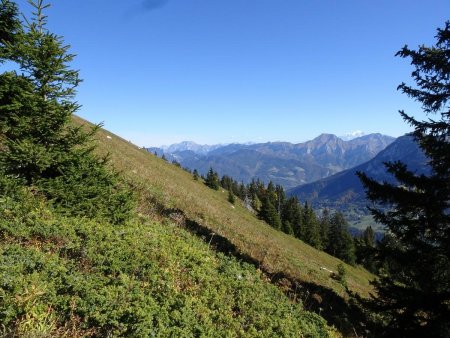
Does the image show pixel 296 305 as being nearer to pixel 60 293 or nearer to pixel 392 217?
pixel 392 217

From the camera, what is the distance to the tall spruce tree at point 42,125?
9.54 meters

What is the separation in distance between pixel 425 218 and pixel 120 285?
9377mm

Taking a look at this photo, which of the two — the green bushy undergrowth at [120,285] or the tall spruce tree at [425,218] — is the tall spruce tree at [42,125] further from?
the tall spruce tree at [425,218]

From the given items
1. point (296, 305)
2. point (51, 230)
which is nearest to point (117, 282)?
point (51, 230)

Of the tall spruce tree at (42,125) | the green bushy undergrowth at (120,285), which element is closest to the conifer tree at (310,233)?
the green bushy undergrowth at (120,285)

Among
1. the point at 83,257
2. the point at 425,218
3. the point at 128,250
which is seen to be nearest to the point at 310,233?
the point at 425,218

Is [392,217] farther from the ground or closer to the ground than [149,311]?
farther from the ground

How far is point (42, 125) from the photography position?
32.4 ft

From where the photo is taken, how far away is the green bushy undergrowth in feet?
19.9

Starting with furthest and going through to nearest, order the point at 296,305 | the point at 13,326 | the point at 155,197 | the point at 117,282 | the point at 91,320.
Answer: the point at 155,197
the point at 296,305
the point at 117,282
the point at 91,320
the point at 13,326

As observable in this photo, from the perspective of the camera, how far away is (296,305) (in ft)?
34.3

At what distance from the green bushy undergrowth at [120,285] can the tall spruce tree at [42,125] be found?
2.17ft

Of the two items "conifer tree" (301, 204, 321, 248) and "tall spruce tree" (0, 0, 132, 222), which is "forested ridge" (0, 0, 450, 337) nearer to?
"tall spruce tree" (0, 0, 132, 222)

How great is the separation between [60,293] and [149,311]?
1748 mm
